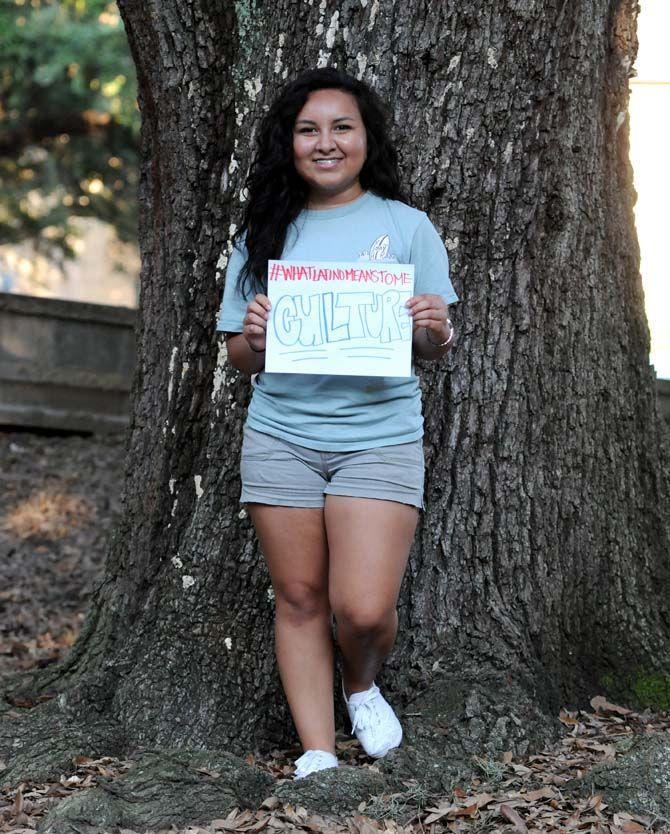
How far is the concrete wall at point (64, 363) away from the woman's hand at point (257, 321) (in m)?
6.56

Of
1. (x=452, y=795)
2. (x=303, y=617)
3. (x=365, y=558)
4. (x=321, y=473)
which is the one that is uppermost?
(x=321, y=473)

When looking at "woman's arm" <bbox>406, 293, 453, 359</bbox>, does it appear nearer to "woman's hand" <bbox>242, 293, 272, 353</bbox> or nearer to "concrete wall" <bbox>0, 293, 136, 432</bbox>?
"woman's hand" <bbox>242, 293, 272, 353</bbox>

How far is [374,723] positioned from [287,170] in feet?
5.96

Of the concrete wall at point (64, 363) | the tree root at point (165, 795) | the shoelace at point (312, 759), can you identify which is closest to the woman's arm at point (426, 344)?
the shoelace at point (312, 759)

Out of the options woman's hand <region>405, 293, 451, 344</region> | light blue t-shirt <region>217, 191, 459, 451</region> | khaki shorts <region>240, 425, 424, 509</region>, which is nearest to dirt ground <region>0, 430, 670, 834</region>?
khaki shorts <region>240, 425, 424, 509</region>

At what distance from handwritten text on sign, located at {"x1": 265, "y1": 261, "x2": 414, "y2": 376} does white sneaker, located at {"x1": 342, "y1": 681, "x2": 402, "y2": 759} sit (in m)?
1.15

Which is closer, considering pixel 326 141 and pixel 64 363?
pixel 326 141

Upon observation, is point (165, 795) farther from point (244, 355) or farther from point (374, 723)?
point (244, 355)

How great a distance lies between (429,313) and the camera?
3480 millimetres

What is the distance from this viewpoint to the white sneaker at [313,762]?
3.67 metres

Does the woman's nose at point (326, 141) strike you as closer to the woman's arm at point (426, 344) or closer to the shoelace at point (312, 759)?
the woman's arm at point (426, 344)

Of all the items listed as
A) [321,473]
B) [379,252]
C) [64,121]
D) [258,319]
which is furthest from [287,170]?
[64,121]

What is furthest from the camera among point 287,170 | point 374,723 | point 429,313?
point 374,723

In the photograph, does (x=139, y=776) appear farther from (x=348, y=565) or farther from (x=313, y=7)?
(x=313, y=7)
